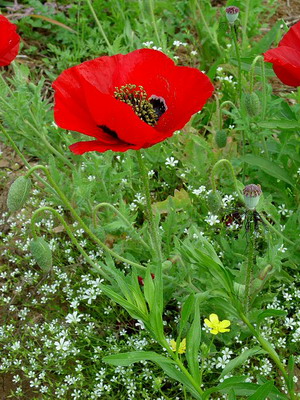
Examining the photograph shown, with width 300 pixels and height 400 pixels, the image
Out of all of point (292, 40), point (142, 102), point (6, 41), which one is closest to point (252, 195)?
point (142, 102)

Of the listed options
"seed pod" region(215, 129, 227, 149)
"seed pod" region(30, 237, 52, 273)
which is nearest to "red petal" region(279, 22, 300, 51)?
"seed pod" region(215, 129, 227, 149)

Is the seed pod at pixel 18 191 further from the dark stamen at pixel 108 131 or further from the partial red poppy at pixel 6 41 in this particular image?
the partial red poppy at pixel 6 41

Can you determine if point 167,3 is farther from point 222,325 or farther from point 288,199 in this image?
point 222,325

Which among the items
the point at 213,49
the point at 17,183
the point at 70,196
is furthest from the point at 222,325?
the point at 213,49

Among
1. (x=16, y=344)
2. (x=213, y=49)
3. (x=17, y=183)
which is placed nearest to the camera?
(x=17, y=183)

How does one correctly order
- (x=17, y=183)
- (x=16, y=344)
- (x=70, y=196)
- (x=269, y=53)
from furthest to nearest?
(x=70, y=196), (x=16, y=344), (x=269, y=53), (x=17, y=183)

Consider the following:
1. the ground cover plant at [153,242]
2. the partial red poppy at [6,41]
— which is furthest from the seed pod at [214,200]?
the partial red poppy at [6,41]

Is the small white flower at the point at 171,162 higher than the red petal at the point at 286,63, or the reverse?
the red petal at the point at 286,63
